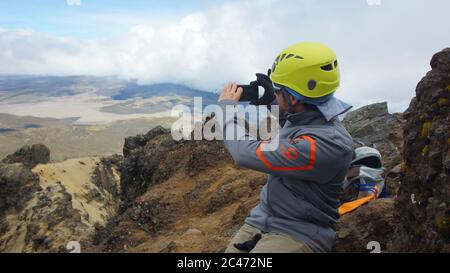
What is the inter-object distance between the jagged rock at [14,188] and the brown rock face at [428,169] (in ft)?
122

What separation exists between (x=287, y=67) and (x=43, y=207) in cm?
3284

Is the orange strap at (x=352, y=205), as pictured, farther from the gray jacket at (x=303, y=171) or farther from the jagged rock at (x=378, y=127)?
the jagged rock at (x=378, y=127)

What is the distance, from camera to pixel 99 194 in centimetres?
6059

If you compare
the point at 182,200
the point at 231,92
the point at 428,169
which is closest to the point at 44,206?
the point at 182,200

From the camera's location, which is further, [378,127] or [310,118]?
[378,127]

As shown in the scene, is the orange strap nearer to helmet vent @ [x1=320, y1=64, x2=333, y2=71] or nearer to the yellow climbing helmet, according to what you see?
the yellow climbing helmet

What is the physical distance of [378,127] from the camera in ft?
65.8

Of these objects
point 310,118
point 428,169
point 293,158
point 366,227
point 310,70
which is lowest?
point 366,227

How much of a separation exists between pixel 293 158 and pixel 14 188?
3782 cm

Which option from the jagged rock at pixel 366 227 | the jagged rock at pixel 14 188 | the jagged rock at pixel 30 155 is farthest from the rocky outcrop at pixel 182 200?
the jagged rock at pixel 30 155

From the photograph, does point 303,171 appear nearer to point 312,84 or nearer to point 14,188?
point 312,84

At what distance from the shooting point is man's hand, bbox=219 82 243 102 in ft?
20.9

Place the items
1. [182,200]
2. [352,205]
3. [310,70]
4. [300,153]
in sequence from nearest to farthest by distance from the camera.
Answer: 1. [300,153]
2. [310,70]
3. [352,205]
4. [182,200]
